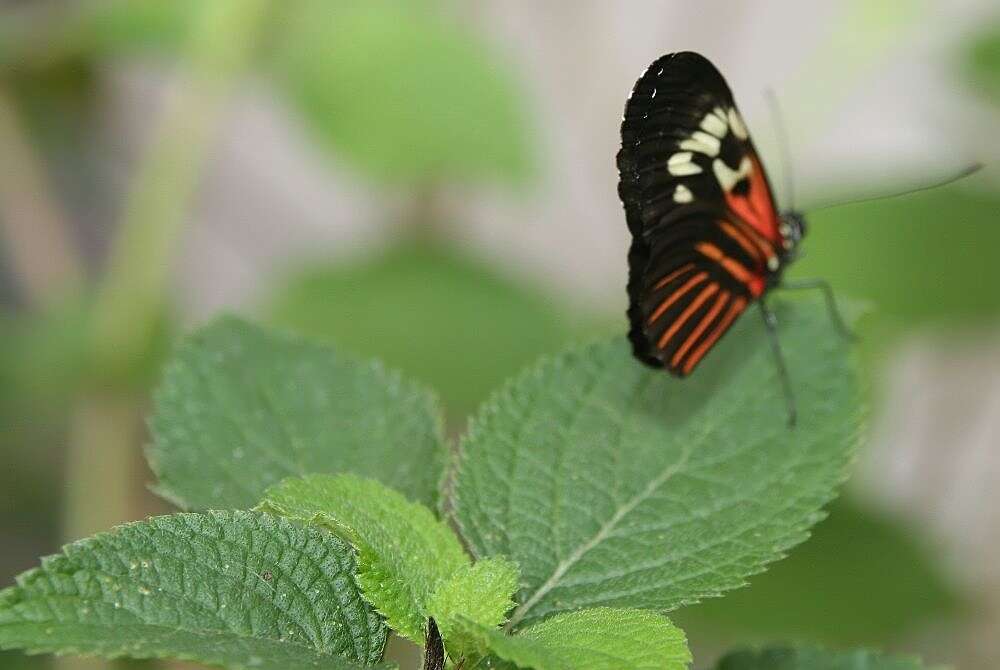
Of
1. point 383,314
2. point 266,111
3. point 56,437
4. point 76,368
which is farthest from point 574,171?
point 76,368

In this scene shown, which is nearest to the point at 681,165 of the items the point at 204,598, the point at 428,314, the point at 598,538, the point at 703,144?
the point at 703,144

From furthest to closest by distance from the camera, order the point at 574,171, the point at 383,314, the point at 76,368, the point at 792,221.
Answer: the point at 574,171
the point at 383,314
the point at 76,368
the point at 792,221

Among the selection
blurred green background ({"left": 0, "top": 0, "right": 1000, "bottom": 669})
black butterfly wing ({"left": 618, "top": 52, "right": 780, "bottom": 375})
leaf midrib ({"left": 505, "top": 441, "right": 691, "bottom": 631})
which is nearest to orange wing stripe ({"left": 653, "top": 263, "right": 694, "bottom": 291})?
black butterfly wing ({"left": 618, "top": 52, "right": 780, "bottom": 375})

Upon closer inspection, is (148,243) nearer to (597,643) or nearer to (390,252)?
(390,252)

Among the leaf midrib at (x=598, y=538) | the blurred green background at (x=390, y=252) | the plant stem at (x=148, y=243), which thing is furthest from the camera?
the blurred green background at (x=390, y=252)

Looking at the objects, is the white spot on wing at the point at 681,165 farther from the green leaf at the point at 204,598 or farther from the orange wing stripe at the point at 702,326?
the green leaf at the point at 204,598

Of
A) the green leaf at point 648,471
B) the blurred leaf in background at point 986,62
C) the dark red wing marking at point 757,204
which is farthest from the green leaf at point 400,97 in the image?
the green leaf at point 648,471

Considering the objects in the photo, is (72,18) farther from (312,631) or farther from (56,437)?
(312,631)

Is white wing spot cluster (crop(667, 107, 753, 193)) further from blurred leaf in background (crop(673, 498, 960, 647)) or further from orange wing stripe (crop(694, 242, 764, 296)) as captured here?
blurred leaf in background (crop(673, 498, 960, 647))
